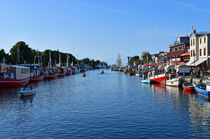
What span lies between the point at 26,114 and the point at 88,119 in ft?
29.8

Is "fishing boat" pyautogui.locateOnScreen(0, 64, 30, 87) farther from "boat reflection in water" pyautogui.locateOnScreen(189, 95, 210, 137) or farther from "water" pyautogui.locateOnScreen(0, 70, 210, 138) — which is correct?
"boat reflection in water" pyautogui.locateOnScreen(189, 95, 210, 137)

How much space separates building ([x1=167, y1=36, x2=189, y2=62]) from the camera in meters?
94.0

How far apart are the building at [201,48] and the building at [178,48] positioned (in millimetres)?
21997

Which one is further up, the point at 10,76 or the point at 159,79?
the point at 10,76

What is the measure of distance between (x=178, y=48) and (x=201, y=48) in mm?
34292

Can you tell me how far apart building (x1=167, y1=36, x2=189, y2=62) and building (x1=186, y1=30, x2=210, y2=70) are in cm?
2200

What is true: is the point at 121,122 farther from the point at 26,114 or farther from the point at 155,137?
the point at 26,114

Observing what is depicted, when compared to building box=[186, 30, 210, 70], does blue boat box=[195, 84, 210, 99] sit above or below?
below

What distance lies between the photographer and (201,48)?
217 ft

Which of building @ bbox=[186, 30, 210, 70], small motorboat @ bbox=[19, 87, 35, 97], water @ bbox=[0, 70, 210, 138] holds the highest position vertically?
building @ bbox=[186, 30, 210, 70]

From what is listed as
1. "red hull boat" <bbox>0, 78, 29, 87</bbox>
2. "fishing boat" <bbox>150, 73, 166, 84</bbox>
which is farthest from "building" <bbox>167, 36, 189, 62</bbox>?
"red hull boat" <bbox>0, 78, 29, 87</bbox>

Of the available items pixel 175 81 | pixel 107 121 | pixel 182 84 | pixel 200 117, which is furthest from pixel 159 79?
pixel 107 121

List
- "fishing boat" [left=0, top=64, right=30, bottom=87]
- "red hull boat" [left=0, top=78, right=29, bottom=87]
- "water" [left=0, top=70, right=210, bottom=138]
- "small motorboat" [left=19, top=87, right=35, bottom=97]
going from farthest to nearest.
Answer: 1. "fishing boat" [left=0, top=64, right=30, bottom=87]
2. "red hull boat" [left=0, top=78, right=29, bottom=87]
3. "small motorboat" [left=19, top=87, right=35, bottom=97]
4. "water" [left=0, top=70, right=210, bottom=138]

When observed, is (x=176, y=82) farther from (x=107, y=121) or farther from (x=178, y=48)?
(x=178, y=48)
